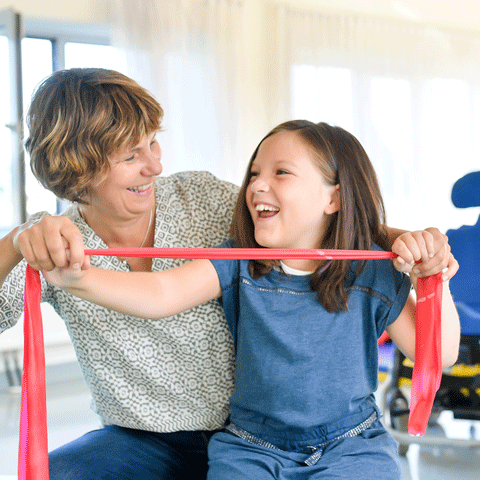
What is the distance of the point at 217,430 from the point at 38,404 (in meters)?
0.48

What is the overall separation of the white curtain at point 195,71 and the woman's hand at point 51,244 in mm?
3661

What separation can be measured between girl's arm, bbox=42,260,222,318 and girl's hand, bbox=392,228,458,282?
1.35ft

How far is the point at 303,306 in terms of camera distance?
1308 mm

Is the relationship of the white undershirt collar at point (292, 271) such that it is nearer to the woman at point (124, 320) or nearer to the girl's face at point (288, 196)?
the girl's face at point (288, 196)

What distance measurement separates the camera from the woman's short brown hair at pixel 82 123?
1342 millimetres

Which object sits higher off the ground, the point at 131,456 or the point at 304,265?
the point at 304,265

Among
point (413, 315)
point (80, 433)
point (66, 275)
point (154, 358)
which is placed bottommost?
point (80, 433)

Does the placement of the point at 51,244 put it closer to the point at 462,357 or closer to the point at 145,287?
the point at 145,287

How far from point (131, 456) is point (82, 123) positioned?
735mm

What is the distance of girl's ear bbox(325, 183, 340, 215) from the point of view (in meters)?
1.39

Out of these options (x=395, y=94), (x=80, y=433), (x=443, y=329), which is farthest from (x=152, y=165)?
(x=395, y=94)

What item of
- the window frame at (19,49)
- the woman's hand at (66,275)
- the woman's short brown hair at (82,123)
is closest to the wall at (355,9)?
the window frame at (19,49)

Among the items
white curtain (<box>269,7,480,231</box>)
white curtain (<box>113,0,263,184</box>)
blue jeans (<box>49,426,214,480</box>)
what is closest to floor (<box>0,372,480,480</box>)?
blue jeans (<box>49,426,214,480</box>)

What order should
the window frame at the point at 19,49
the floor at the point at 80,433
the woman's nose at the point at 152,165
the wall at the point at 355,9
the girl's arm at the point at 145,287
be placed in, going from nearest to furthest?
the girl's arm at the point at 145,287 < the woman's nose at the point at 152,165 < the floor at the point at 80,433 < the window frame at the point at 19,49 < the wall at the point at 355,9
